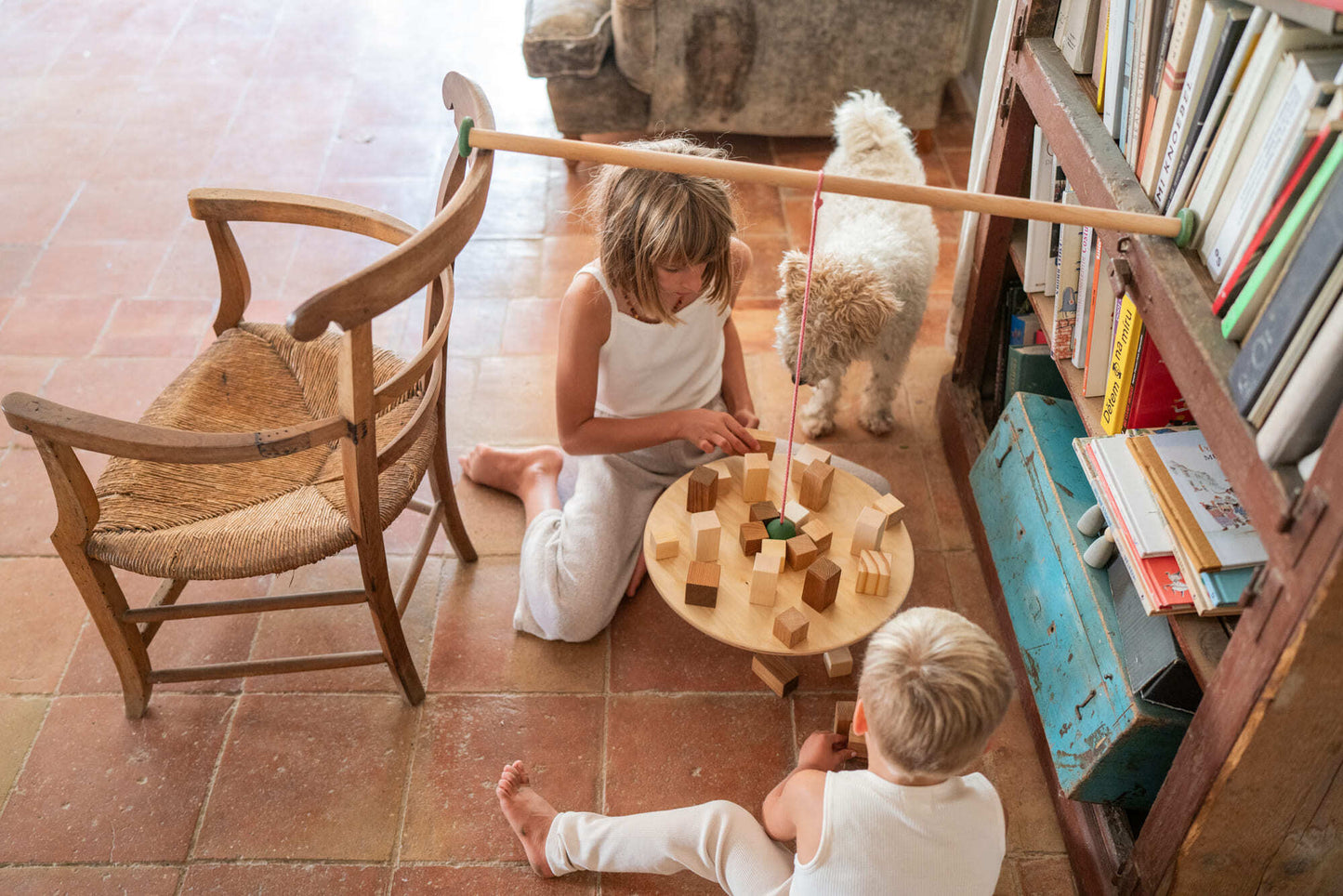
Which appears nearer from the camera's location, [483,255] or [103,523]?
[103,523]

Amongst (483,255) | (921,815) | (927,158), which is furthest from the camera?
(927,158)

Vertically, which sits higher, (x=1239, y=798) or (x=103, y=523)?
(x=1239, y=798)

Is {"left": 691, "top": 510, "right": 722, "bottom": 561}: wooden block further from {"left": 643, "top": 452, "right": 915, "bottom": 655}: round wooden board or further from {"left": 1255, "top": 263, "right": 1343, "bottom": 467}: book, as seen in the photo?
{"left": 1255, "top": 263, "right": 1343, "bottom": 467}: book

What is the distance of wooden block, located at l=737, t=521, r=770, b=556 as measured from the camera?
1.75 metres

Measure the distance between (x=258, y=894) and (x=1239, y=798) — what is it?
1510 millimetres

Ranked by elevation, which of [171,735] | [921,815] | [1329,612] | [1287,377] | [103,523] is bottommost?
[171,735]

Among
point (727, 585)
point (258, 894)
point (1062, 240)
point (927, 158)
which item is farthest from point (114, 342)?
point (927, 158)

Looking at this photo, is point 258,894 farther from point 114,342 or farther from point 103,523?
point 114,342

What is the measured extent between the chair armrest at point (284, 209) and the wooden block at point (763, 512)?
2.62ft

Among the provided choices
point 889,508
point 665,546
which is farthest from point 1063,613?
point 665,546

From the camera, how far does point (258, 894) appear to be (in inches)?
66.7

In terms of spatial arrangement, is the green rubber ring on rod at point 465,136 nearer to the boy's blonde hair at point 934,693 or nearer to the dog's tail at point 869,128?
the boy's blonde hair at point 934,693

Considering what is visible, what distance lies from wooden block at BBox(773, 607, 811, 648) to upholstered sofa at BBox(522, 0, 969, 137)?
2.01 m

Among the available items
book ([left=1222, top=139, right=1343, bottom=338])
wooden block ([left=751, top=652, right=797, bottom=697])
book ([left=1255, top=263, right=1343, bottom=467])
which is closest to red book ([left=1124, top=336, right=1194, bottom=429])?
book ([left=1222, top=139, right=1343, bottom=338])
